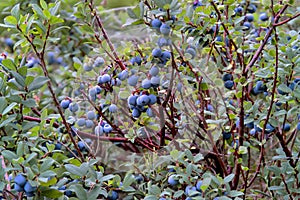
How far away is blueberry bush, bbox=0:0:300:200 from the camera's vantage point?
1119 mm

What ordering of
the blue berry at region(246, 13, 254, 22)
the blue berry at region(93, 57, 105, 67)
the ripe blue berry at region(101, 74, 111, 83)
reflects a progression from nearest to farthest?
1. the ripe blue berry at region(101, 74, 111, 83)
2. the blue berry at region(93, 57, 105, 67)
3. the blue berry at region(246, 13, 254, 22)

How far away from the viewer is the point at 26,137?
1.17 m

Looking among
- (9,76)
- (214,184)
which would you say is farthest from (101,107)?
(214,184)

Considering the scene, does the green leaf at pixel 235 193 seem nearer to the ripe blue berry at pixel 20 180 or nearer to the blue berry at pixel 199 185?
the blue berry at pixel 199 185

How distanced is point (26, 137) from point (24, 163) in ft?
0.53

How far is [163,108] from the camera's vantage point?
1.29 meters

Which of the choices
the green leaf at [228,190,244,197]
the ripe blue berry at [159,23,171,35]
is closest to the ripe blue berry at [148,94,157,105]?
the ripe blue berry at [159,23,171,35]

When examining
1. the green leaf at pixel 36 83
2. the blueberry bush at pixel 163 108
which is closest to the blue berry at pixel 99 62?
the blueberry bush at pixel 163 108

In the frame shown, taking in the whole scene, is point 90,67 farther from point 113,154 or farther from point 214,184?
point 214,184

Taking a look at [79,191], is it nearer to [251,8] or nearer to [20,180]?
[20,180]

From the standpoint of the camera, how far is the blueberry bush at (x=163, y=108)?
44.1 inches

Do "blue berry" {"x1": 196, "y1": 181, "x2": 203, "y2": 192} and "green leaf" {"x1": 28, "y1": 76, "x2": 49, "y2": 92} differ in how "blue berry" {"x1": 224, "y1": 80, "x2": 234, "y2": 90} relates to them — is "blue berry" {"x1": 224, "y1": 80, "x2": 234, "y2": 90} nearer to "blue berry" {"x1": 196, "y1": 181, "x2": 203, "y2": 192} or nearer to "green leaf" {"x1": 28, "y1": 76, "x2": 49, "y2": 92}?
"blue berry" {"x1": 196, "y1": 181, "x2": 203, "y2": 192}

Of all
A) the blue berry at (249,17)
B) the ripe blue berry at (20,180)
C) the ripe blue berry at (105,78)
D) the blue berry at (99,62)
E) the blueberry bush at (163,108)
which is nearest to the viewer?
the ripe blue berry at (20,180)

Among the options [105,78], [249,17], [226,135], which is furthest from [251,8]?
[105,78]
